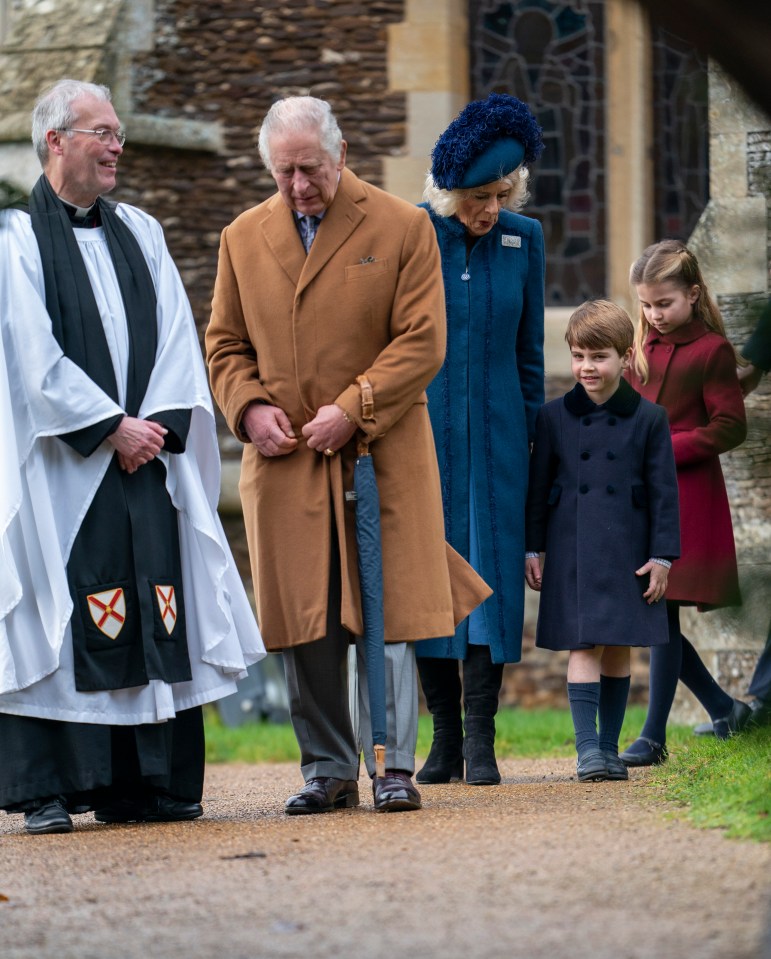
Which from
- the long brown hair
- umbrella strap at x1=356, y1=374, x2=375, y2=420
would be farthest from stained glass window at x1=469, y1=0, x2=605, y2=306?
umbrella strap at x1=356, y1=374, x2=375, y2=420

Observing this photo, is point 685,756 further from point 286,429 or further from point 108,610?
point 108,610

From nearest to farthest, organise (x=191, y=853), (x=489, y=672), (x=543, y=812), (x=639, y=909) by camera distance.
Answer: (x=639, y=909) < (x=191, y=853) < (x=543, y=812) < (x=489, y=672)

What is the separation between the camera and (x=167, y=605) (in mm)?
5023

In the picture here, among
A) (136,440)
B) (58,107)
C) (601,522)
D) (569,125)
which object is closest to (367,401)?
(136,440)

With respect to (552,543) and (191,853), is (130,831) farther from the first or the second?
(552,543)

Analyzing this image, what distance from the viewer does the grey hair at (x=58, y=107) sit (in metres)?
5.02

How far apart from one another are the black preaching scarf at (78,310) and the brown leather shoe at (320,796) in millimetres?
1218

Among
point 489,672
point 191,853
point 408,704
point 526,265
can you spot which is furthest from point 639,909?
point 526,265

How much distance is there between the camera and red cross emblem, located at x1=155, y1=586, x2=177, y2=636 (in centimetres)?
500

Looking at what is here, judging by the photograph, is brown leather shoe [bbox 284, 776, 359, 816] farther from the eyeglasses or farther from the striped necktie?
the eyeglasses

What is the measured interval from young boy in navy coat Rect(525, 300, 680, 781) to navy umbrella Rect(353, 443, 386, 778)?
83 centimetres

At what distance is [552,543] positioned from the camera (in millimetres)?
5648

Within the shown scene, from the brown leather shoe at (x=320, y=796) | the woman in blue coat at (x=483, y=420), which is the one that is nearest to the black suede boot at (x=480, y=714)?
the woman in blue coat at (x=483, y=420)

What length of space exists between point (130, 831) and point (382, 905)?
1624 mm
